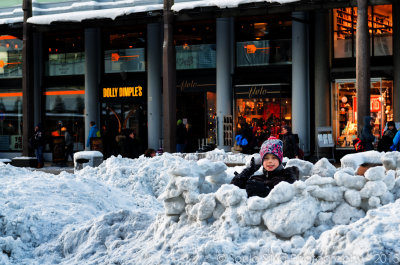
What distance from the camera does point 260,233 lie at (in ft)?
17.6

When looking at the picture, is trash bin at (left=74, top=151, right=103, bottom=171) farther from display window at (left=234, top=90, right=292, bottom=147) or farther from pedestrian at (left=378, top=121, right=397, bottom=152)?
pedestrian at (left=378, top=121, right=397, bottom=152)

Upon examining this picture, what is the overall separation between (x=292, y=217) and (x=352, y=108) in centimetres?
1759

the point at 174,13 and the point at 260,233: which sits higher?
the point at 174,13

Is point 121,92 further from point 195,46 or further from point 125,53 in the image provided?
point 195,46

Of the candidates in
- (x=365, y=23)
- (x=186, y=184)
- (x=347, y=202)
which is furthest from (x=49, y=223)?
(x=365, y=23)

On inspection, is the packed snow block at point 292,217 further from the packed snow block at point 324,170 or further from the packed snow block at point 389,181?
the packed snow block at point 324,170

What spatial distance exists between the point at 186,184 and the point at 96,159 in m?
11.5

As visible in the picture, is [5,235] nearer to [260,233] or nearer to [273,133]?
[260,233]

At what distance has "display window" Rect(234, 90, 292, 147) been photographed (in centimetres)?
2323

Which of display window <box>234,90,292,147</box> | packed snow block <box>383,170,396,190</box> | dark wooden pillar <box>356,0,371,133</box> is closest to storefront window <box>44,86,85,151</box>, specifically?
display window <box>234,90,292,147</box>

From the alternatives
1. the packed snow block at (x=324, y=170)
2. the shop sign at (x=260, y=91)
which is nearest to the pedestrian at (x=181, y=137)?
the shop sign at (x=260, y=91)

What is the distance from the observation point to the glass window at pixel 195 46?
965 inches

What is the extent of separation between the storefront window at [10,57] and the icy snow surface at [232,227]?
20.7 m

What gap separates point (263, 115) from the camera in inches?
Result: 921
